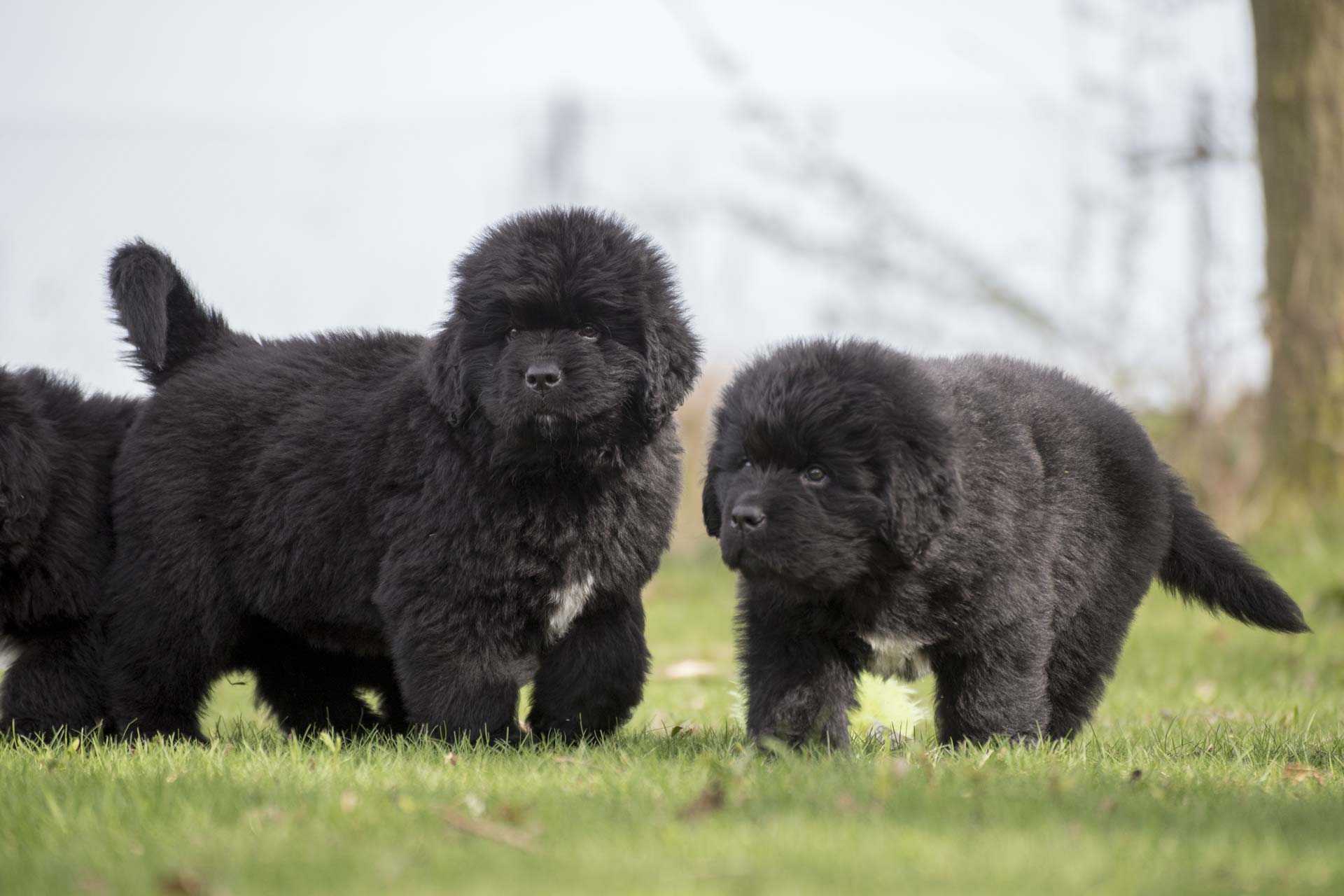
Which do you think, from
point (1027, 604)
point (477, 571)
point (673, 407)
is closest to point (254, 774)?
point (477, 571)

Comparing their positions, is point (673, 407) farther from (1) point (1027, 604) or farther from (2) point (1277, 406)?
(2) point (1277, 406)

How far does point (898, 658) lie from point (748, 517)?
70 cm

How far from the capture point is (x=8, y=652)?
4.59 metres

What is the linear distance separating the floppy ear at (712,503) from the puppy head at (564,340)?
0.31 m

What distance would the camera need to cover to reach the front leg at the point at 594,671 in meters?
4.34

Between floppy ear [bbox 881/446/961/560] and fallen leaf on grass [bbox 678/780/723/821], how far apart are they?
0.91 m

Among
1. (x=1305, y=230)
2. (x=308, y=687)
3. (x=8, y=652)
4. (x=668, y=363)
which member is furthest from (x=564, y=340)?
(x=1305, y=230)

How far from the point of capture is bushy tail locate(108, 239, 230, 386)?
15.4 ft

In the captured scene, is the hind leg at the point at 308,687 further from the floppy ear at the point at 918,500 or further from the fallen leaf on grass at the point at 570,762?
the floppy ear at the point at 918,500

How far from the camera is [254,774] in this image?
347 cm

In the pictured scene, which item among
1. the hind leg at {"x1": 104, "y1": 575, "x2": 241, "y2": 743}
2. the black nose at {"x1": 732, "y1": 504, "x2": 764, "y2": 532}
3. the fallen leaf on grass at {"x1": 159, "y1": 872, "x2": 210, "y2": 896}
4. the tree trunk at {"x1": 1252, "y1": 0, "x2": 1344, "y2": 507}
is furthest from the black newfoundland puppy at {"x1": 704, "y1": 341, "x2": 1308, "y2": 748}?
the tree trunk at {"x1": 1252, "y1": 0, "x2": 1344, "y2": 507}

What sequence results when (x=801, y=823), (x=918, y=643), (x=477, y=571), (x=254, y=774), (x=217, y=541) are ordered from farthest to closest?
(x=217, y=541) → (x=477, y=571) → (x=918, y=643) → (x=254, y=774) → (x=801, y=823)

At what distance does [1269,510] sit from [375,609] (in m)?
7.11

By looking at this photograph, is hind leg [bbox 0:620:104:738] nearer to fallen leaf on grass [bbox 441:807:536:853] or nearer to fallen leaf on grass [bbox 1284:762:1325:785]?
fallen leaf on grass [bbox 441:807:536:853]
